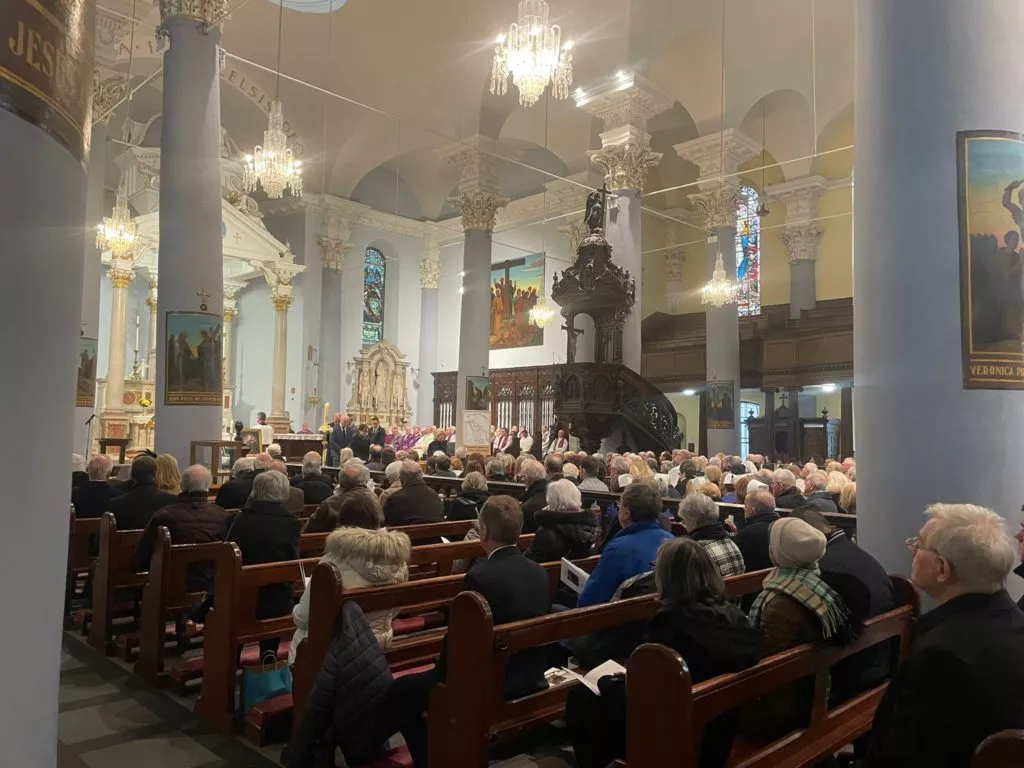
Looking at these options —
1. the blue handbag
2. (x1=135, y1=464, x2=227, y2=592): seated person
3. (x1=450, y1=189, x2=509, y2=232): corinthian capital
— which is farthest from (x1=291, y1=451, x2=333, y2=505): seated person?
(x1=450, y1=189, x2=509, y2=232): corinthian capital

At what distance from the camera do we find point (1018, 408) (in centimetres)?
411

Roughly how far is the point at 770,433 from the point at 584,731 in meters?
16.1

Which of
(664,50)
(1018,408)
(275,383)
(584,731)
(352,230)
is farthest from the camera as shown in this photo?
(352,230)

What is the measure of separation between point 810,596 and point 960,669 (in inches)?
32.6

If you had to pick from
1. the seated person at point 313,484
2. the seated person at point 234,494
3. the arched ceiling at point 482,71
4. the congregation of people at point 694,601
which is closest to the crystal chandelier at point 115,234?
the arched ceiling at point 482,71

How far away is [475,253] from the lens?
16.1 meters

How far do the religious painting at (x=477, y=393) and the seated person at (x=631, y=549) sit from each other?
1145cm

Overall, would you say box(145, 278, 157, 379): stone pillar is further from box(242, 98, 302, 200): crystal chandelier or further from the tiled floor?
the tiled floor

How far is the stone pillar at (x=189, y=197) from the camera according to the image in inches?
329

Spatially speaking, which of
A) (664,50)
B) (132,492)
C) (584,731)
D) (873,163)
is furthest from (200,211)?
(664,50)

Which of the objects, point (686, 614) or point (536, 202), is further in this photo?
point (536, 202)

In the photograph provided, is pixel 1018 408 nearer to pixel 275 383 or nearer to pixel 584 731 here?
pixel 584 731

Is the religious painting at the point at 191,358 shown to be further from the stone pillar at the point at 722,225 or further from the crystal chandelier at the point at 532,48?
the stone pillar at the point at 722,225

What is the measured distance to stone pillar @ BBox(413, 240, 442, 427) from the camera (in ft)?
76.7
